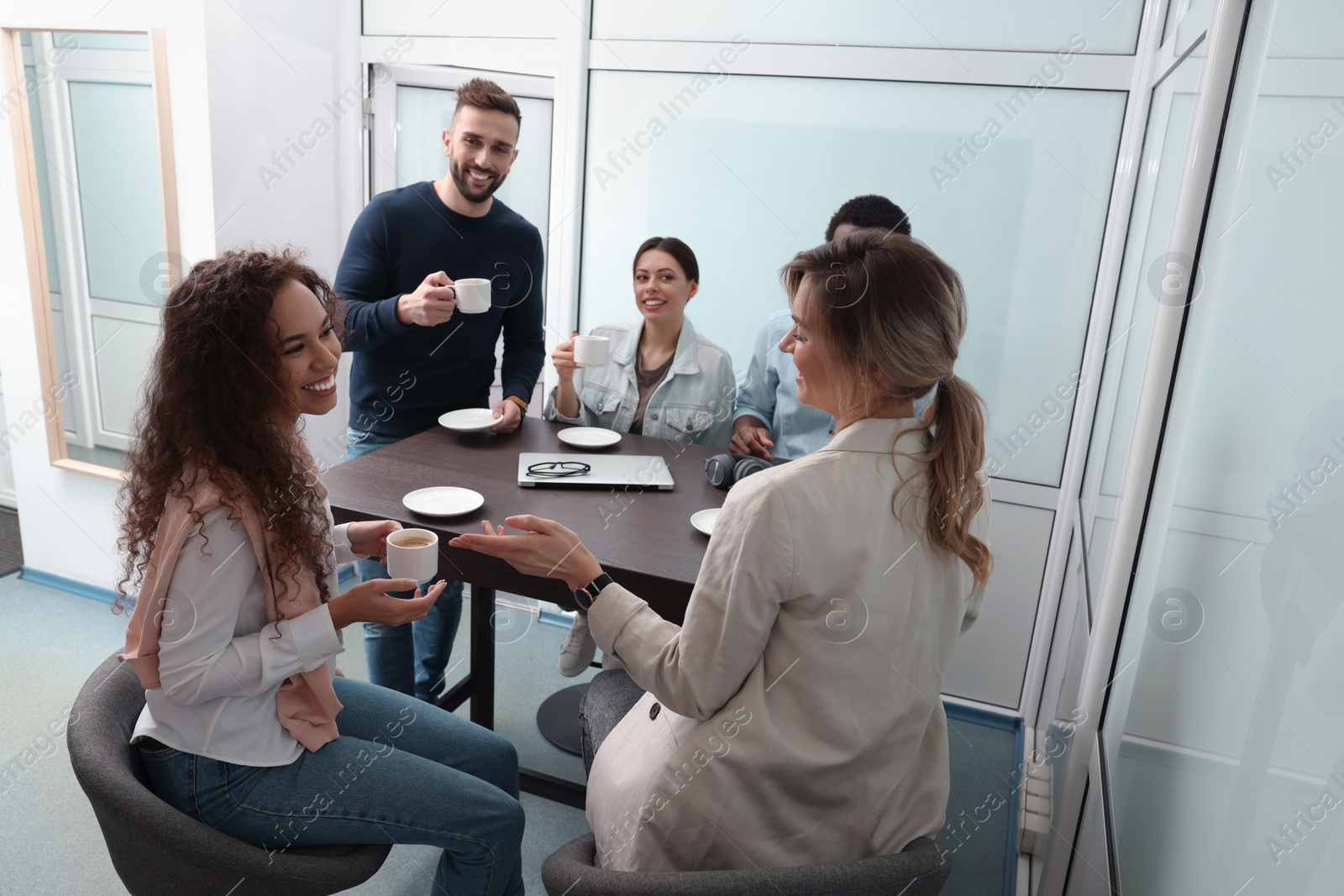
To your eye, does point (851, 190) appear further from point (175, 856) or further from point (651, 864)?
point (175, 856)

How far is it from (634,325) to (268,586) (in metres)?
1.58

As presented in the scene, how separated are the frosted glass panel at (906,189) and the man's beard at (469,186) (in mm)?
753

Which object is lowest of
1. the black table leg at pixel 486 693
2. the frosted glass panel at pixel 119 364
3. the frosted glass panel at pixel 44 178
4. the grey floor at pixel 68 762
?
the grey floor at pixel 68 762

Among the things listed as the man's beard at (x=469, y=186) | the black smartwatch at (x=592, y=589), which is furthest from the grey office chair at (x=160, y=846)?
the man's beard at (x=469, y=186)

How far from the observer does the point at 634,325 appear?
105 inches

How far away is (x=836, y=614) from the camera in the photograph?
3.69 ft

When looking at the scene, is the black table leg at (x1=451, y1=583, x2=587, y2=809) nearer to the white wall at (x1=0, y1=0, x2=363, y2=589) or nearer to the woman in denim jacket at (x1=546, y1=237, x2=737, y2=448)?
the woman in denim jacket at (x1=546, y1=237, x2=737, y2=448)

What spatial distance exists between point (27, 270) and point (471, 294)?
1.96 meters

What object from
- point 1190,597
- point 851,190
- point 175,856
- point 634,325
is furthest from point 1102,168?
point 175,856

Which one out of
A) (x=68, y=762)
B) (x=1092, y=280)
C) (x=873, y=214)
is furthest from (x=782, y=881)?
(x=68, y=762)

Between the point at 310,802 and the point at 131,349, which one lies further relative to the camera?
the point at 131,349

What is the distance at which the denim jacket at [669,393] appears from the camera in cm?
261

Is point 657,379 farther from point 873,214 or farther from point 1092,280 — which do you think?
point 1092,280

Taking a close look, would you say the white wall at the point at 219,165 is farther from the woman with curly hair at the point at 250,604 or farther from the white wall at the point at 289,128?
the woman with curly hair at the point at 250,604
